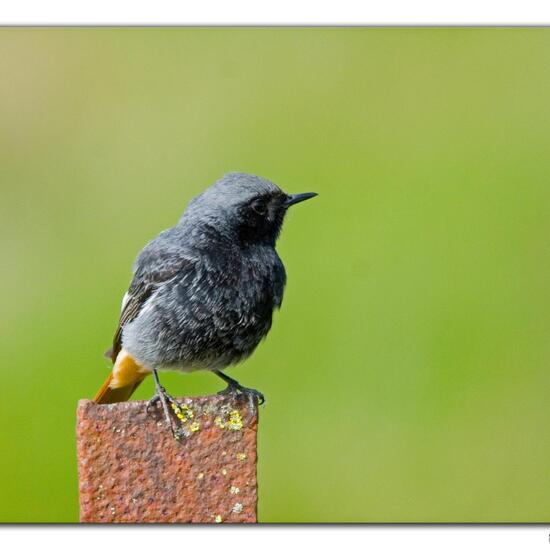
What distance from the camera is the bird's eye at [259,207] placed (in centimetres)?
410

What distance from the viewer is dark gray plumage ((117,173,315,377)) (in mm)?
3846

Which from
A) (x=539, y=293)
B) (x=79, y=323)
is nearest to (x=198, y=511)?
(x=79, y=323)

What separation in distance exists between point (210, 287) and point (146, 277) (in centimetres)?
29

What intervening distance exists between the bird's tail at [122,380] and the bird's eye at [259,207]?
0.77 metres

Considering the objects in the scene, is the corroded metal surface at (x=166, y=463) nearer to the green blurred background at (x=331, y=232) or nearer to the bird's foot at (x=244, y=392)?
the bird's foot at (x=244, y=392)

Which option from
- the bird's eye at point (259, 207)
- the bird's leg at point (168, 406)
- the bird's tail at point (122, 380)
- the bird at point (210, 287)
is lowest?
the bird's tail at point (122, 380)

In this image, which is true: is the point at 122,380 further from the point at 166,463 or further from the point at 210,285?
the point at 166,463

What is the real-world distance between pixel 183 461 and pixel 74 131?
2.31m

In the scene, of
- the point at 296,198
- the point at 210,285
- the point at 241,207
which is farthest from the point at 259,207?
the point at 210,285

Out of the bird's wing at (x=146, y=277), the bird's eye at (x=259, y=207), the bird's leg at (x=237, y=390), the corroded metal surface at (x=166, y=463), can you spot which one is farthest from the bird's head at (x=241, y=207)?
the corroded metal surface at (x=166, y=463)

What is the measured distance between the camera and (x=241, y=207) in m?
4.06

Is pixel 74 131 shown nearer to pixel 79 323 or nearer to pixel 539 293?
pixel 79 323

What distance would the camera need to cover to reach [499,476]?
477 cm

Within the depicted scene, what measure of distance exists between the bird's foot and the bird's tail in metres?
0.38
